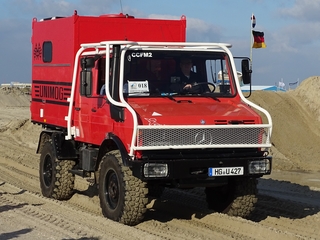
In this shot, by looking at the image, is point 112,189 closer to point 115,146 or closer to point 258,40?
point 115,146

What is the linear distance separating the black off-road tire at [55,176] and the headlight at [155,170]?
3465 mm

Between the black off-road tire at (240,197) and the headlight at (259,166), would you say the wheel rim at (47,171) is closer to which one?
the black off-road tire at (240,197)

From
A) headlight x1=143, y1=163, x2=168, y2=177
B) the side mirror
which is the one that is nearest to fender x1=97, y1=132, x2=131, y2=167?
headlight x1=143, y1=163, x2=168, y2=177

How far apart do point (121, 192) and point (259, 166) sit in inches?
75.2

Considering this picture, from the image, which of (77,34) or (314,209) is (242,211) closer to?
Answer: (314,209)

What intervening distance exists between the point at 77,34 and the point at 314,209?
188 inches

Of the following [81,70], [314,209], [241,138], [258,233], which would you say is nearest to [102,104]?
[81,70]

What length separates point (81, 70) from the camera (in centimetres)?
1087

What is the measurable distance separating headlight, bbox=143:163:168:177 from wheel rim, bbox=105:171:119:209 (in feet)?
2.47

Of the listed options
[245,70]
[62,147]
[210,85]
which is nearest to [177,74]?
[210,85]

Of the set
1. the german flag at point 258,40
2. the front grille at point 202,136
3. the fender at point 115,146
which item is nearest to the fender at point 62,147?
the fender at point 115,146

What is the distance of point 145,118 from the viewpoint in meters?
9.34

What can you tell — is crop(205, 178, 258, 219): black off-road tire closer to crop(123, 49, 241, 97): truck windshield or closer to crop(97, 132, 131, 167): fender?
crop(123, 49, 241, 97): truck windshield

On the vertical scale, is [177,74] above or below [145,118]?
above
